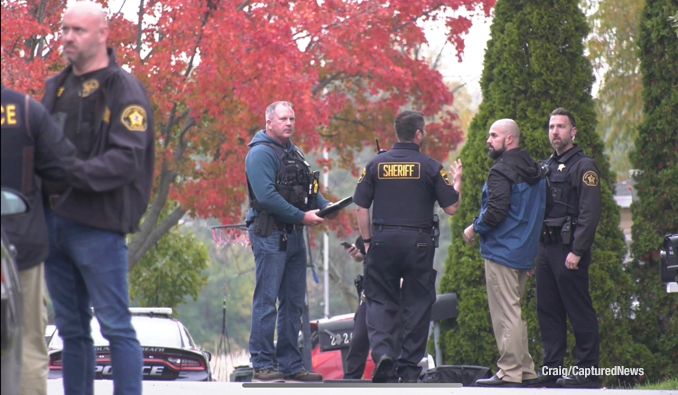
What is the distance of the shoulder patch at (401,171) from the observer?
7.13 meters

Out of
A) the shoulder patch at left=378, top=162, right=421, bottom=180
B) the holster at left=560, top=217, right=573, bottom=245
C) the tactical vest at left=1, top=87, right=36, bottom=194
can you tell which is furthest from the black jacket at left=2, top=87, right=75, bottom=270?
the holster at left=560, top=217, right=573, bottom=245

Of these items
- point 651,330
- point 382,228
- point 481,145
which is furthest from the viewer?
point 481,145

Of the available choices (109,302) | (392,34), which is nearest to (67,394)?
(109,302)

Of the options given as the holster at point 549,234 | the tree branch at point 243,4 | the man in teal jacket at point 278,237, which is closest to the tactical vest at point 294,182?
the man in teal jacket at point 278,237

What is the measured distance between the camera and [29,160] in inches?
164

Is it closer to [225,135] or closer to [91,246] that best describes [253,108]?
[225,135]

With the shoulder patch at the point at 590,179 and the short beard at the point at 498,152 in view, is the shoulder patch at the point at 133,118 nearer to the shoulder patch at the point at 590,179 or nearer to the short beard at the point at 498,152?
the short beard at the point at 498,152

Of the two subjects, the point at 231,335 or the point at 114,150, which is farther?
the point at 231,335

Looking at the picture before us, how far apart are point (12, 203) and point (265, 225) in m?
3.27

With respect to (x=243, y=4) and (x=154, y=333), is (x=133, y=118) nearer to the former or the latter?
(x=154, y=333)

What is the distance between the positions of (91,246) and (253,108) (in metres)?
6.77

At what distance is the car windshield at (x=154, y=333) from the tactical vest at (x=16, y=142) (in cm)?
562

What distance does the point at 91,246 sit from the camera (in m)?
4.36

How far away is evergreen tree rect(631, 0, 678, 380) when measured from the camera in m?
9.15
